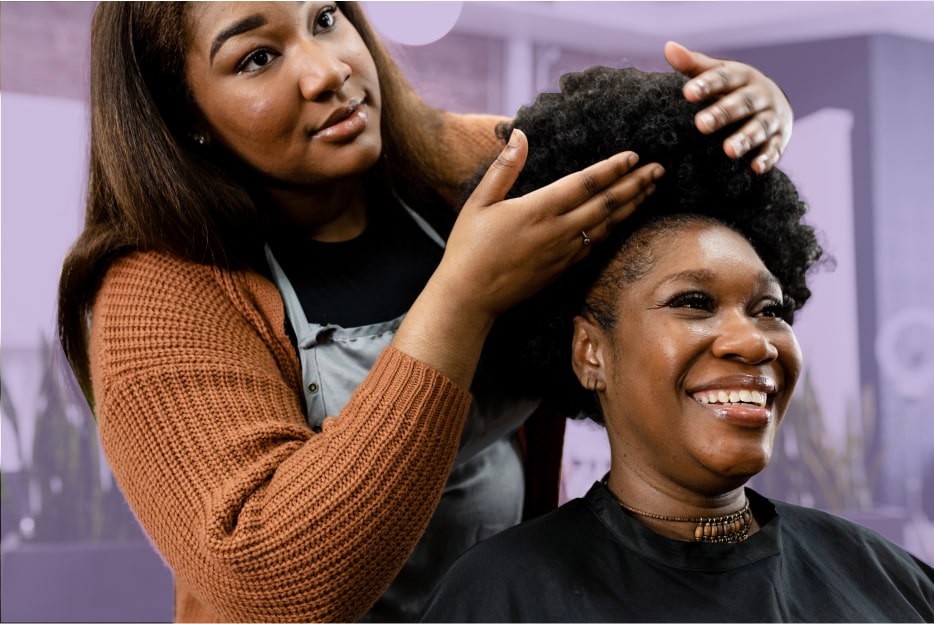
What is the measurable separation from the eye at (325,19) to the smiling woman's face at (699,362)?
69cm

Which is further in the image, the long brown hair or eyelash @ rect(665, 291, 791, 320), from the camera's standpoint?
the long brown hair

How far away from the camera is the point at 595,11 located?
4.26 metres

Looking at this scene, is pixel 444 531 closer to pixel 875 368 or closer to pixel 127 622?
pixel 127 622

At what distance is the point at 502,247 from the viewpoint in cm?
133

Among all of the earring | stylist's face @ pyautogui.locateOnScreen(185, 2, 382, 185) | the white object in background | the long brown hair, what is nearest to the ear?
the earring

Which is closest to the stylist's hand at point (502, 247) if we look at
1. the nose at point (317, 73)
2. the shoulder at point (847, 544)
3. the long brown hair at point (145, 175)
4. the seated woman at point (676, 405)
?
Result: the seated woman at point (676, 405)

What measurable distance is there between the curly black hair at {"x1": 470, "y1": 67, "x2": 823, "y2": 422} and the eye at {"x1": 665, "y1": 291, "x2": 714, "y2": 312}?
0.36 feet

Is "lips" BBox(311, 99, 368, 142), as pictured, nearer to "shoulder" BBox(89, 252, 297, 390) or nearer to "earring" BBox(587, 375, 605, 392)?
"shoulder" BBox(89, 252, 297, 390)

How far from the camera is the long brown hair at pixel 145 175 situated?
1.52m

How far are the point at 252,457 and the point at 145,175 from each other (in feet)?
1.80

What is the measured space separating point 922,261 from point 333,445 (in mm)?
3984

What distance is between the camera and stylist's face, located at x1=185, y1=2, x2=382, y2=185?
1474 mm

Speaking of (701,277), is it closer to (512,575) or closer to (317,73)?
(512,575)

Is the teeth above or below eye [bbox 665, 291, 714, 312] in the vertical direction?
below
